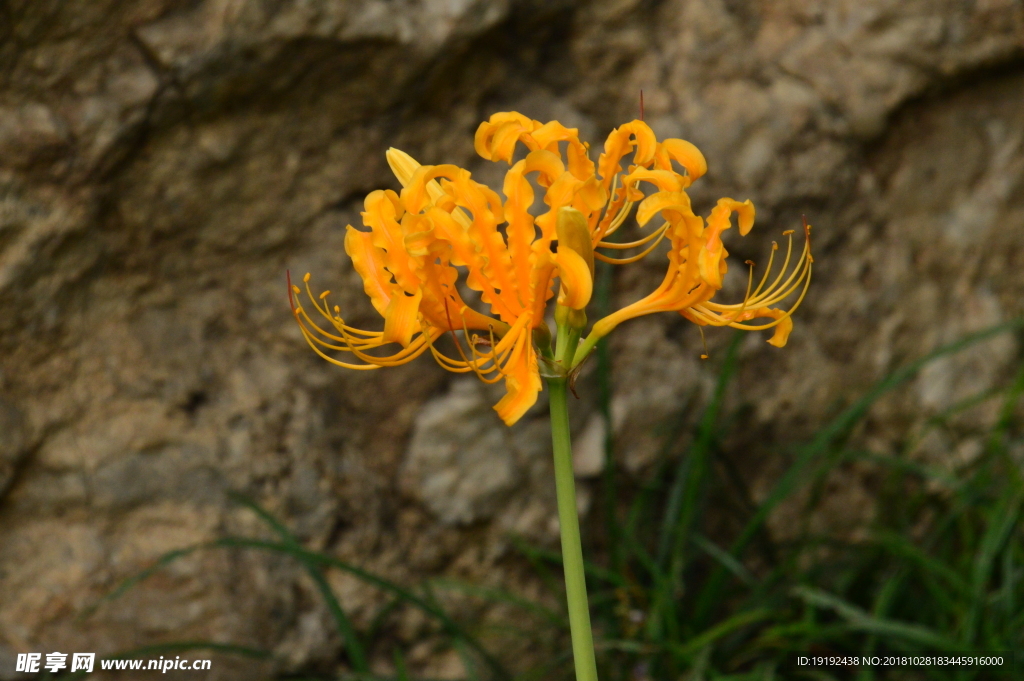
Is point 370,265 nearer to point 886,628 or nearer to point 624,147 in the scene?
point 624,147

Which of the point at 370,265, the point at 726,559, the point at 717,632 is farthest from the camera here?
the point at 726,559

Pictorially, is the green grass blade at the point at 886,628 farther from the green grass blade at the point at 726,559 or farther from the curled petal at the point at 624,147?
the curled petal at the point at 624,147

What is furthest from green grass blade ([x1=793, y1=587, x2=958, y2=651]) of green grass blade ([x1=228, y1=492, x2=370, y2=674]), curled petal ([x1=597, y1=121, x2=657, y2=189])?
curled petal ([x1=597, y1=121, x2=657, y2=189])

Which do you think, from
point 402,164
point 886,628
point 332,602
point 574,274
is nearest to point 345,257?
point 332,602

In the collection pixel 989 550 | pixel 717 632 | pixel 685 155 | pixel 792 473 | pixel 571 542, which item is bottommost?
pixel 717 632

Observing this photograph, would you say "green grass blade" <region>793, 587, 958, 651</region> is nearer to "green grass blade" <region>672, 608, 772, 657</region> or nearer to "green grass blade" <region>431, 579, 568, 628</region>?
"green grass blade" <region>672, 608, 772, 657</region>

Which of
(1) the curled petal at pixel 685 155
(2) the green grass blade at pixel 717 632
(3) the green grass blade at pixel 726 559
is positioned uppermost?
(1) the curled petal at pixel 685 155

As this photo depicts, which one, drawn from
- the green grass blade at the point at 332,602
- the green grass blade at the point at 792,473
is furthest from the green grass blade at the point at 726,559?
the green grass blade at the point at 332,602
